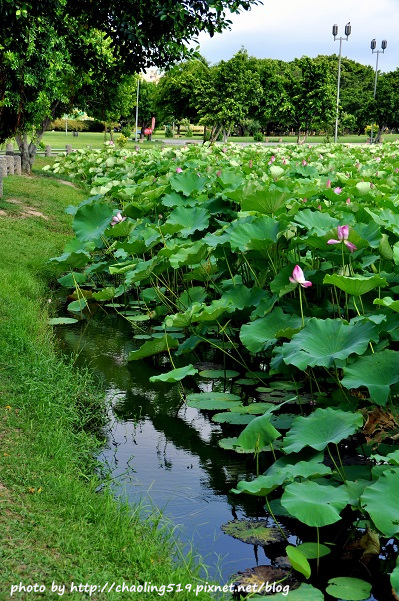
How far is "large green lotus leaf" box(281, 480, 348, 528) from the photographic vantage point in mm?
2781

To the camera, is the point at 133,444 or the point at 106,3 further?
the point at 106,3

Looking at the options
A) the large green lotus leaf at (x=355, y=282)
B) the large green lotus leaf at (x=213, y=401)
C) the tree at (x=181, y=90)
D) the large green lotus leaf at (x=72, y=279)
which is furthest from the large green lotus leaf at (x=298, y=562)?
the tree at (x=181, y=90)

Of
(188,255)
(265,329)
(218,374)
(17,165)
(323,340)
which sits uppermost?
(17,165)

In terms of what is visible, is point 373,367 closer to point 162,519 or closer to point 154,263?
point 162,519

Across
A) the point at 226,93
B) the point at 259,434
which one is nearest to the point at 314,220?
the point at 259,434

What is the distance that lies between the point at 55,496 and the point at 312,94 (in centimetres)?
3850

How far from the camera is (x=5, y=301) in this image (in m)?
6.29

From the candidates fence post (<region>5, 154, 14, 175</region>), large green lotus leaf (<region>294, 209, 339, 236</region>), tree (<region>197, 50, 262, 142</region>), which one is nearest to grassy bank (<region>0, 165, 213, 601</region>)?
large green lotus leaf (<region>294, 209, 339, 236</region>)

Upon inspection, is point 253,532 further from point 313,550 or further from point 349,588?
point 349,588

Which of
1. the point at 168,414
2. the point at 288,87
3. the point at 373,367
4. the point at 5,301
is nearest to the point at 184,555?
the point at 373,367

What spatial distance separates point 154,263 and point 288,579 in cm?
318

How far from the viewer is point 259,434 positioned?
135 inches

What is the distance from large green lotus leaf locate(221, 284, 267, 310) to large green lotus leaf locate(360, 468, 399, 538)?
2.23 metres

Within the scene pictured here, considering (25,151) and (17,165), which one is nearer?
(17,165)
